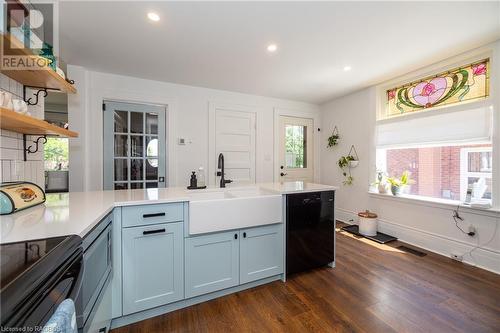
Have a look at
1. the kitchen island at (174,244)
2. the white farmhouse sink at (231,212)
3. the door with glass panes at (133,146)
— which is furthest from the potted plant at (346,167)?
the door with glass panes at (133,146)

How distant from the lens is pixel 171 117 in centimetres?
331

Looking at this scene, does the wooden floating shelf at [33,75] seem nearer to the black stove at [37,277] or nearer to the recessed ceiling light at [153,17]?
the recessed ceiling light at [153,17]

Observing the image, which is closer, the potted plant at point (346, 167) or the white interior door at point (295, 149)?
the potted plant at point (346, 167)

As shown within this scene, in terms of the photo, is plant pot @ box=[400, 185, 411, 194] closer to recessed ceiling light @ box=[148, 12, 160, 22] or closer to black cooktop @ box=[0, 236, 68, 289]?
recessed ceiling light @ box=[148, 12, 160, 22]

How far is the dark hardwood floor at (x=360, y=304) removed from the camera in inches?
59.7

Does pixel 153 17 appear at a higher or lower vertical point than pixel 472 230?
higher

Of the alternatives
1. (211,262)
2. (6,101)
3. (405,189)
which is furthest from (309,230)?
(6,101)

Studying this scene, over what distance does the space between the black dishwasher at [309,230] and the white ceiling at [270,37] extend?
5.29 feet

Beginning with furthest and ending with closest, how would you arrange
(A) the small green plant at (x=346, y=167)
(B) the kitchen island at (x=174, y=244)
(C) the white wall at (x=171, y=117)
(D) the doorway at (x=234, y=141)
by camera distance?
1. (A) the small green plant at (x=346, y=167)
2. (D) the doorway at (x=234, y=141)
3. (C) the white wall at (x=171, y=117)
4. (B) the kitchen island at (x=174, y=244)

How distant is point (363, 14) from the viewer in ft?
5.85

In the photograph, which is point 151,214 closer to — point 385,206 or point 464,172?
point 385,206

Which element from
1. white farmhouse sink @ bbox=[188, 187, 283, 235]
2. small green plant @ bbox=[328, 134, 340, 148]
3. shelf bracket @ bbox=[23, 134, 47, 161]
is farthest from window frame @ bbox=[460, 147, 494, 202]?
shelf bracket @ bbox=[23, 134, 47, 161]

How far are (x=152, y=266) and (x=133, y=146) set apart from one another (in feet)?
7.08

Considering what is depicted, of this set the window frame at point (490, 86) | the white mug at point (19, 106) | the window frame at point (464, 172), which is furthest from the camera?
the window frame at point (464, 172)
